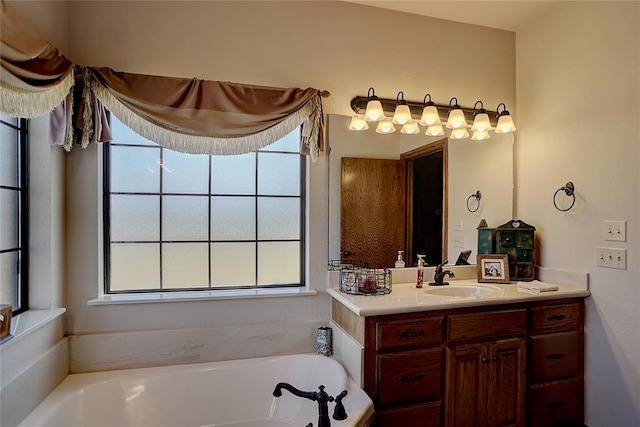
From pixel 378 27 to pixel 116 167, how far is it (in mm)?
1869

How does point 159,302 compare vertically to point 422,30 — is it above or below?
below

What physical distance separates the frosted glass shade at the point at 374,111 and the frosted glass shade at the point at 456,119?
0.51 meters

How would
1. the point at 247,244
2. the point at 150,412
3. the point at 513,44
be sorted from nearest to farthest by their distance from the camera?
the point at 150,412
the point at 247,244
the point at 513,44

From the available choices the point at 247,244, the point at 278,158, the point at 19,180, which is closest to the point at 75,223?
the point at 19,180

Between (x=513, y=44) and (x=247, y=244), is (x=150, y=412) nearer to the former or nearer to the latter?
(x=247, y=244)

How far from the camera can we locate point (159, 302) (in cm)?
208

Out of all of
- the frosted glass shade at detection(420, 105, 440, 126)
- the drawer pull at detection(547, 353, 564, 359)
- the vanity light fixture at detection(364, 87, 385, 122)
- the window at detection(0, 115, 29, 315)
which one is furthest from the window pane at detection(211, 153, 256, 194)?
the drawer pull at detection(547, 353, 564, 359)

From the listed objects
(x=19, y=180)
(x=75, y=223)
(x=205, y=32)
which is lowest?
(x=75, y=223)

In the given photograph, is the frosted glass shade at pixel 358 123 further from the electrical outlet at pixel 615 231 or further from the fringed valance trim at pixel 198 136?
the electrical outlet at pixel 615 231

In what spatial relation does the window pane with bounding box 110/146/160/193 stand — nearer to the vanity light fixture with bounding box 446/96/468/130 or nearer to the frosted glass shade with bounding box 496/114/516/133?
the vanity light fixture with bounding box 446/96/468/130

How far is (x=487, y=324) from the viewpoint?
200 cm

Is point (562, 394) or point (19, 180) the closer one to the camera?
point (19, 180)

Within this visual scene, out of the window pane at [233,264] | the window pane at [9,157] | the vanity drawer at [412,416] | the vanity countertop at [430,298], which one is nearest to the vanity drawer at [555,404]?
the vanity countertop at [430,298]

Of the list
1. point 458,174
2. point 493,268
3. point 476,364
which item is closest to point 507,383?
point 476,364
